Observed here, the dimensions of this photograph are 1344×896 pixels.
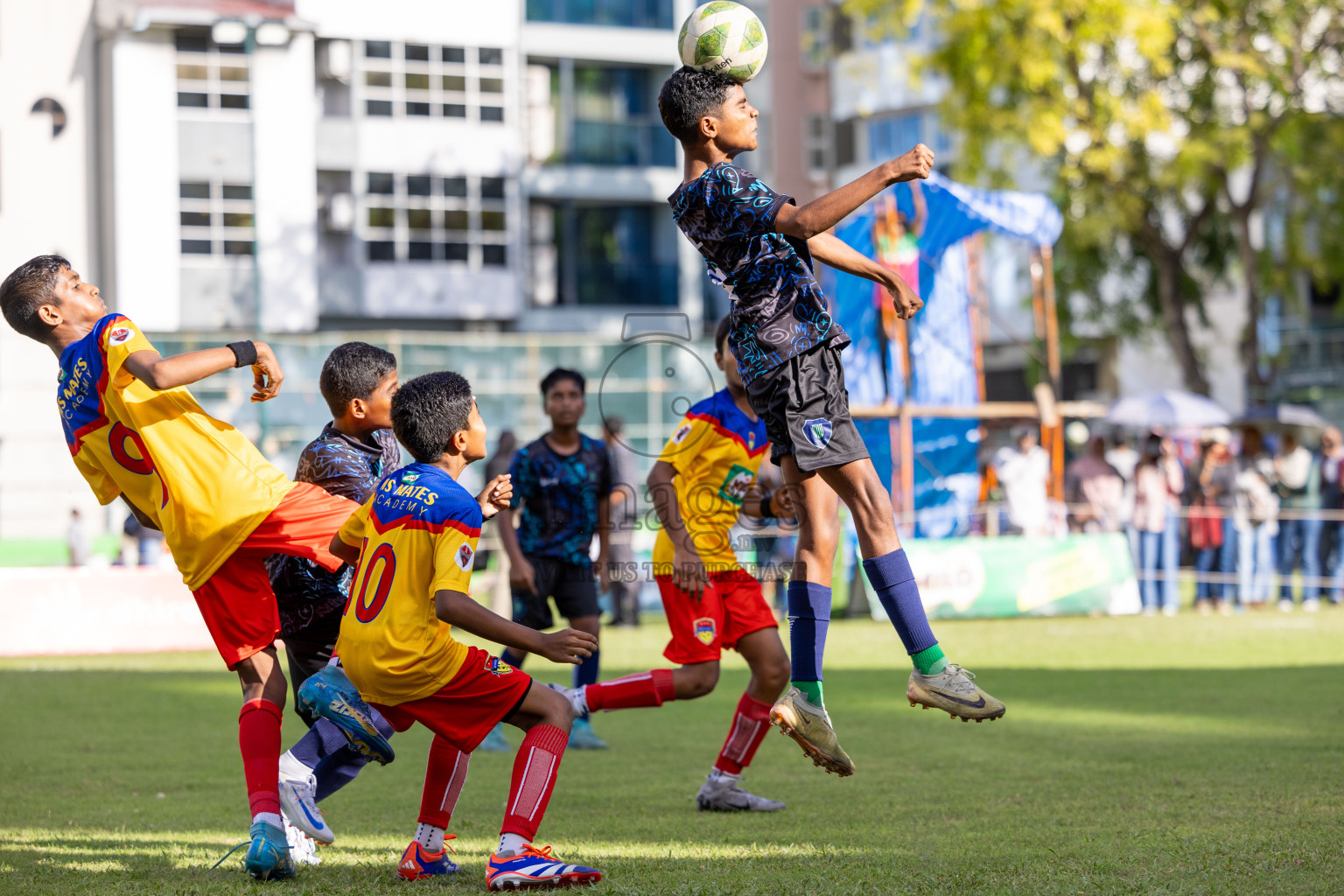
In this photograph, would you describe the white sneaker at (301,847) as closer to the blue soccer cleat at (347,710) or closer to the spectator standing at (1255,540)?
the blue soccer cleat at (347,710)

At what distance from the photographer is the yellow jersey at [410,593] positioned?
4.62 metres

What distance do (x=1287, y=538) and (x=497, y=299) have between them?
23.0 metres

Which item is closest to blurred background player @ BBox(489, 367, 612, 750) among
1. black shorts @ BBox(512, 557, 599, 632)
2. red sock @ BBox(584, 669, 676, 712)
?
Result: black shorts @ BBox(512, 557, 599, 632)

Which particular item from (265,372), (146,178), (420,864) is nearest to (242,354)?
(265,372)

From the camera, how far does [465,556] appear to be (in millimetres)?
4609

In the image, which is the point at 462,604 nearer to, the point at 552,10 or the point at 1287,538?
the point at 1287,538

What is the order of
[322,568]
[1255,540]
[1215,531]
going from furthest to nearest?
[1215,531] < [1255,540] < [322,568]

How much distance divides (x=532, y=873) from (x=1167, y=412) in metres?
21.0

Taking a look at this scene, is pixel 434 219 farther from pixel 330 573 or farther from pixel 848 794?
pixel 330 573

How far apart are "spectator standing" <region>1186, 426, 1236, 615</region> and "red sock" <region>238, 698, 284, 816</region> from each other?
14.8 meters

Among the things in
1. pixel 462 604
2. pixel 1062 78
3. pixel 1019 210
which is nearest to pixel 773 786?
pixel 462 604

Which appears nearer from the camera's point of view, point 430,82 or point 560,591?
point 560,591

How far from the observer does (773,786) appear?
7.15m

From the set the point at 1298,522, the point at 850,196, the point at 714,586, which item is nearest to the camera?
the point at 850,196
